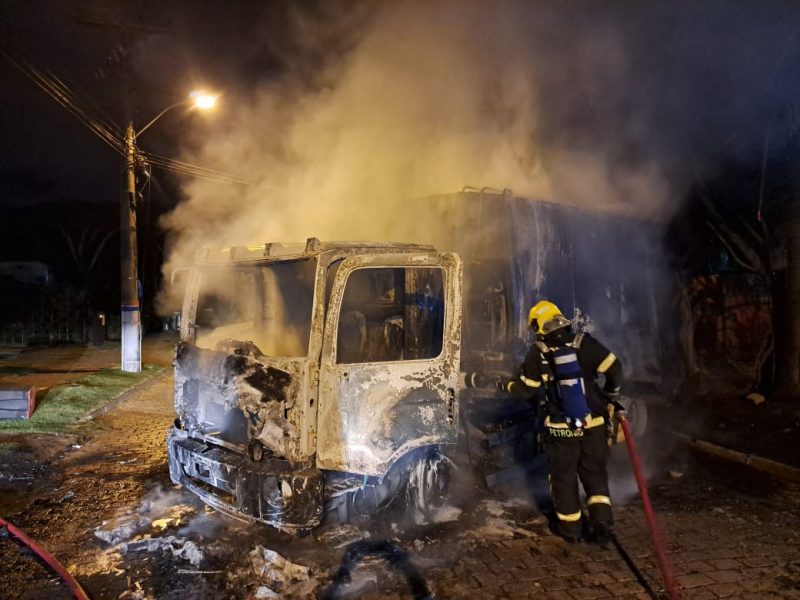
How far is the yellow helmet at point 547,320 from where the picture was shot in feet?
13.7

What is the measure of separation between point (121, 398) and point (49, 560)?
640cm

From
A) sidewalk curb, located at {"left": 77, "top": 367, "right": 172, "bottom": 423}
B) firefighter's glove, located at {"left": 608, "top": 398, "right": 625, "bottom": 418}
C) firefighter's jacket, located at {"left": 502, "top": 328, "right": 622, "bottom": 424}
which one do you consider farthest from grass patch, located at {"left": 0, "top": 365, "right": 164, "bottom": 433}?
firefighter's glove, located at {"left": 608, "top": 398, "right": 625, "bottom": 418}

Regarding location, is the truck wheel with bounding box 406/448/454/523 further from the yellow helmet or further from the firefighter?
the yellow helmet

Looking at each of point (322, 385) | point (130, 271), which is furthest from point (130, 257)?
point (322, 385)

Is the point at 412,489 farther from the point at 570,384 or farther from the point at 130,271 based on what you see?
the point at 130,271

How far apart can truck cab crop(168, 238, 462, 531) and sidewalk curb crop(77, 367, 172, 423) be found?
441 cm

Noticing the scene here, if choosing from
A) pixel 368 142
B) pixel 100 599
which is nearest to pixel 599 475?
pixel 100 599

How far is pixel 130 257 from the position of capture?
12.3 m

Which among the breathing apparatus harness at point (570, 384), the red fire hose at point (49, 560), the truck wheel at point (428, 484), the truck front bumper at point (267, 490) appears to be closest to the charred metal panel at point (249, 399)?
the truck front bumper at point (267, 490)

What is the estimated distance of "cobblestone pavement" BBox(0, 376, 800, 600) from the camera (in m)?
3.55

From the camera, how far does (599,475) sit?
426cm

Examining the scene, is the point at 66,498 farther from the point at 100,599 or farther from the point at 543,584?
the point at 543,584

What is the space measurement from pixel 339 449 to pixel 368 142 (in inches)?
285

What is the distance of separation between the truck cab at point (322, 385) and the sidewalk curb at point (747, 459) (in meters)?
4.01
